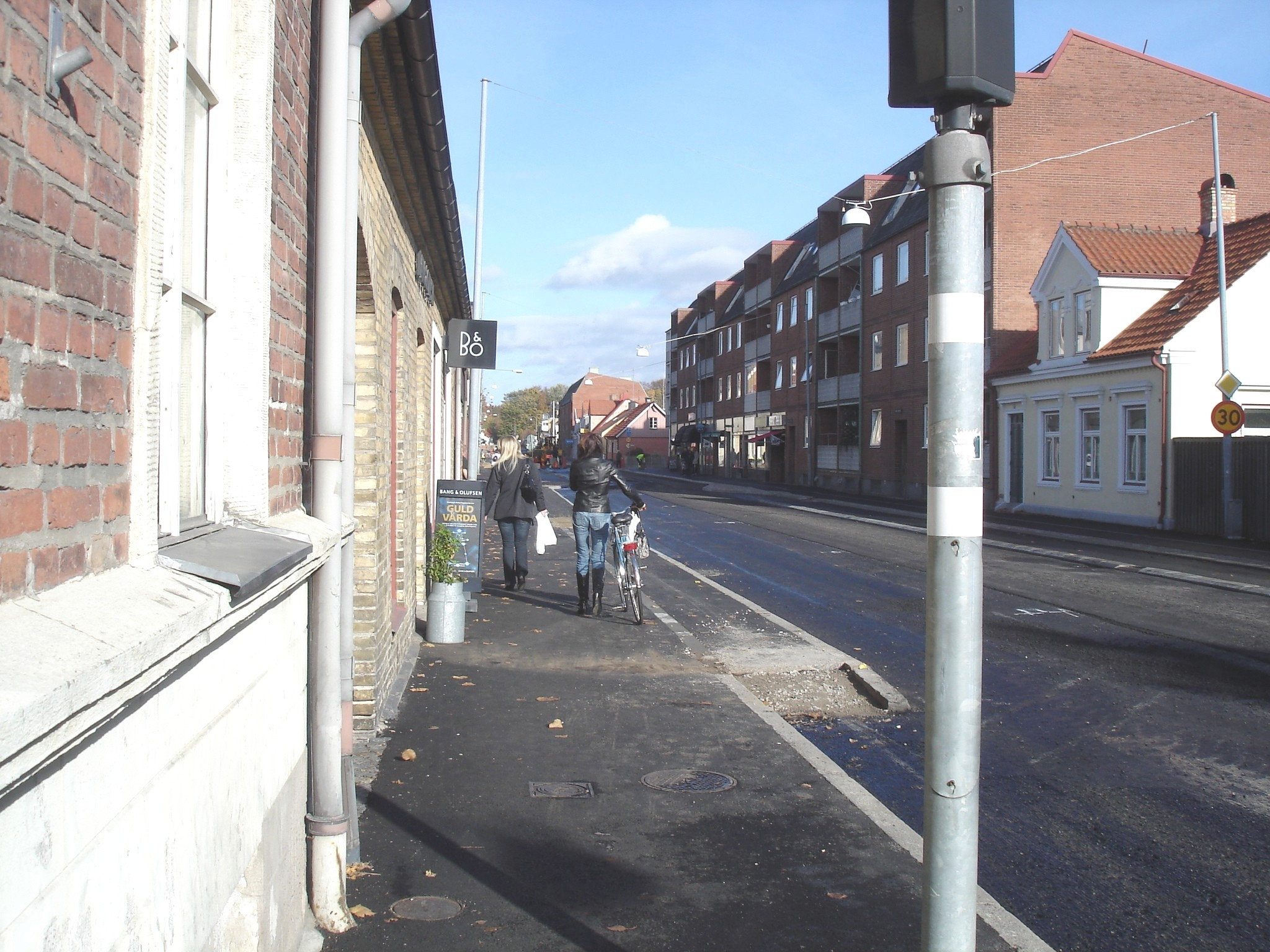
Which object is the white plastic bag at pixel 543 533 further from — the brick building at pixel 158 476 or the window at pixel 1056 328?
the window at pixel 1056 328

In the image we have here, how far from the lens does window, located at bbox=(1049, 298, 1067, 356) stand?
3036cm

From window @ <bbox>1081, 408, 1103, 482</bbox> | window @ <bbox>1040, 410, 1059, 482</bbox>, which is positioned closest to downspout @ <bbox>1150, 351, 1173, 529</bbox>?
window @ <bbox>1081, 408, 1103, 482</bbox>

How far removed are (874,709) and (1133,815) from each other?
2463 millimetres

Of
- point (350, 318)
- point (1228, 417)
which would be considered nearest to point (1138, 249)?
point (1228, 417)

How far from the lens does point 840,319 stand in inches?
1929

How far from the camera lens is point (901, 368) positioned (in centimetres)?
4141

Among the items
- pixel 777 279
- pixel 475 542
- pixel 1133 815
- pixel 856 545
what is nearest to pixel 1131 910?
pixel 1133 815

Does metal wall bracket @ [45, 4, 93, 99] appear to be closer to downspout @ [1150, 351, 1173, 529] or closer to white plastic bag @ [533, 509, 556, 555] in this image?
white plastic bag @ [533, 509, 556, 555]

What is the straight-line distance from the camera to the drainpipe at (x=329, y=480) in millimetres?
3961

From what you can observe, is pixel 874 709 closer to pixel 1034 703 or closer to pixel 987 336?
pixel 1034 703

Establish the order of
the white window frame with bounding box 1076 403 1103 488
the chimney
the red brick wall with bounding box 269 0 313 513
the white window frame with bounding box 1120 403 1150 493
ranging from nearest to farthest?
the red brick wall with bounding box 269 0 313 513 → the white window frame with bounding box 1120 403 1150 493 → the white window frame with bounding box 1076 403 1103 488 → the chimney

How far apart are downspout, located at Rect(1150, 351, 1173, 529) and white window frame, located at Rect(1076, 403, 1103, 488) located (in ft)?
8.80

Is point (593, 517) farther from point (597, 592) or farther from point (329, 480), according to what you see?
point (329, 480)

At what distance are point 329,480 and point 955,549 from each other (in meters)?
2.45
